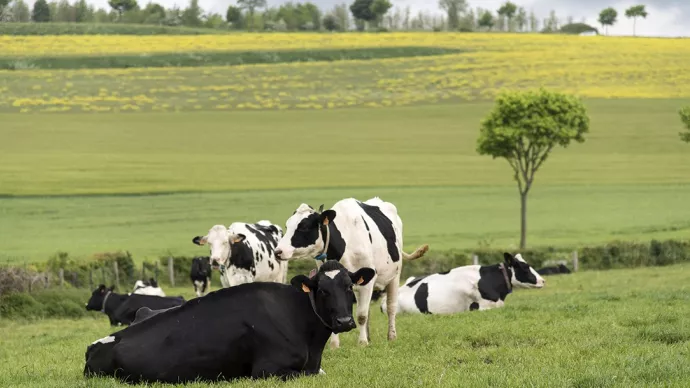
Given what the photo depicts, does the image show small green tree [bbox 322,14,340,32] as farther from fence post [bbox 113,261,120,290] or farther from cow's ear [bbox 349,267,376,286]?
cow's ear [bbox 349,267,376,286]

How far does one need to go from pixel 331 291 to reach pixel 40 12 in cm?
10698

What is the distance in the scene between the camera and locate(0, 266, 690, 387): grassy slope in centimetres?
1003

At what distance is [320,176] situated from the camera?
72750 mm

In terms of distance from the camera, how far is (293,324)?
1103 cm

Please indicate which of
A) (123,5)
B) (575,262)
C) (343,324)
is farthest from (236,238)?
(123,5)

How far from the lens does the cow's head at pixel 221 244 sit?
21547 millimetres

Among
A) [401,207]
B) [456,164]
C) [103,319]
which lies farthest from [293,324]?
[456,164]

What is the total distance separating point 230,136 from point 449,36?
5392 centimetres

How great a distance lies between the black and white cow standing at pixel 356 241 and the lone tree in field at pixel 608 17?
17930cm

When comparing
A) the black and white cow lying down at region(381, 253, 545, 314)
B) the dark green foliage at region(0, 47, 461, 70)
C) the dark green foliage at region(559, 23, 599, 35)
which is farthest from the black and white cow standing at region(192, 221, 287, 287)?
the dark green foliage at region(559, 23, 599, 35)

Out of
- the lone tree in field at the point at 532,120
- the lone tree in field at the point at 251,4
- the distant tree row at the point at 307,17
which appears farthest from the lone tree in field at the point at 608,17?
the lone tree in field at the point at 532,120

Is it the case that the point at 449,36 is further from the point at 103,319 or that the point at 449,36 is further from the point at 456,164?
the point at 103,319

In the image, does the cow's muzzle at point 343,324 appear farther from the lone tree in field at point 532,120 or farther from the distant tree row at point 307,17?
the distant tree row at point 307,17

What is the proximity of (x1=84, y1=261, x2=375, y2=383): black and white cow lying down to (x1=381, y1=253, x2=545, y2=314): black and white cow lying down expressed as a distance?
1015 cm
